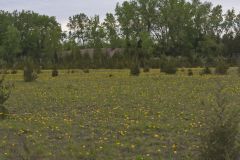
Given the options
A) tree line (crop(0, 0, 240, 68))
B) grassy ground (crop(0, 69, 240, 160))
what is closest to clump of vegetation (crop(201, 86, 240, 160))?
grassy ground (crop(0, 69, 240, 160))

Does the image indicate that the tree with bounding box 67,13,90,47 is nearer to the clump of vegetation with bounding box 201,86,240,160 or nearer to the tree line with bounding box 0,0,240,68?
the tree line with bounding box 0,0,240,68

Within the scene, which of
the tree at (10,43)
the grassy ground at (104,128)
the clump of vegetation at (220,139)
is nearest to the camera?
the clump of vegetation at (220,139)

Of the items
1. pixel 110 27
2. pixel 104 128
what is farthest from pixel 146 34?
pixel 104 128

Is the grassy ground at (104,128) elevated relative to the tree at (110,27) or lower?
lower

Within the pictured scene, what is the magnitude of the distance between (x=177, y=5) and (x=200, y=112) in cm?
8336

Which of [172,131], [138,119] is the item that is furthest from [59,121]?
[172,131]

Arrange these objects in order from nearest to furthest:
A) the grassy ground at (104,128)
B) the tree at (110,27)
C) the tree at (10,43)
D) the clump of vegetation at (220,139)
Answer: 1. the clump of vegetation at (220,139)
2. the grassy ground at (104,128)
3. the tree at (10,43)
4. the tree at (110,27)

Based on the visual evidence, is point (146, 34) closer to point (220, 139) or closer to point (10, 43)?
point (10, 43)

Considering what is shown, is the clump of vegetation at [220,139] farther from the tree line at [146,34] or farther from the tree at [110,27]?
Answer: the tree at [110,27]

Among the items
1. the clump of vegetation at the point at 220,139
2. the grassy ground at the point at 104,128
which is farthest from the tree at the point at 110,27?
the clump of vegetation at the point at 220,139

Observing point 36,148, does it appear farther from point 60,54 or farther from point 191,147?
point 60,54

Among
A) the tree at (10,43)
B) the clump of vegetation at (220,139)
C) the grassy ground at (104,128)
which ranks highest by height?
the tree at (10,43)

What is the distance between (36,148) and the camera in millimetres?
10141

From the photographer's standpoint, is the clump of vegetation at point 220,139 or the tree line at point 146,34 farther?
the tree line at point 146,34
